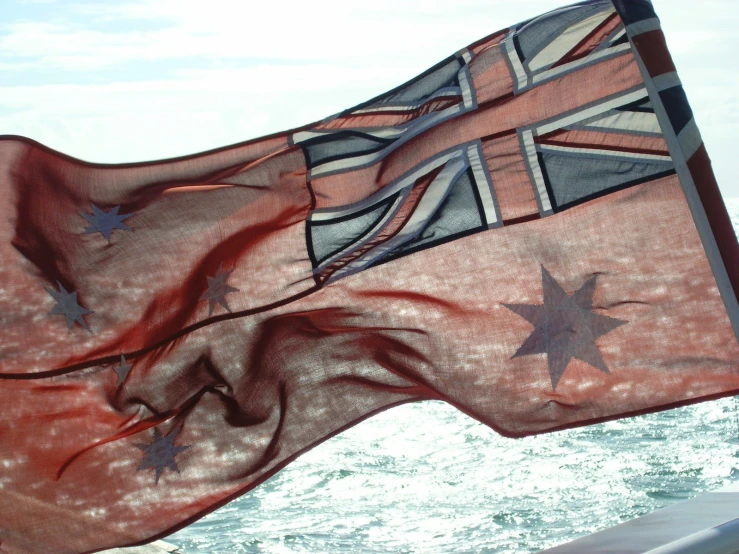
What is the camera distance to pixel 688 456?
22891mm

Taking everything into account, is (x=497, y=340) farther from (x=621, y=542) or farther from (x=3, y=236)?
(x=3, y=236)

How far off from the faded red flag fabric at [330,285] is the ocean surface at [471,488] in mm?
13663

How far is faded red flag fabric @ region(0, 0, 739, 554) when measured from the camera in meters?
3.30

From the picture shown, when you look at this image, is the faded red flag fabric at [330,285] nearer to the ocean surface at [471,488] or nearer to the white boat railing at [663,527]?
the white boat railing at [663,527]

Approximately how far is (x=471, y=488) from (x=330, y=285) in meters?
18.5

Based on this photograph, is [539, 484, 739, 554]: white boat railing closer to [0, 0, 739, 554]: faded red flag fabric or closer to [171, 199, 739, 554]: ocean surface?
[0, 0, 739, 554]: faded red flag fabric

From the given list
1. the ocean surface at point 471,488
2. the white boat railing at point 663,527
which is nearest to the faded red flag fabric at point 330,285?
the white boat railing at point 663,527

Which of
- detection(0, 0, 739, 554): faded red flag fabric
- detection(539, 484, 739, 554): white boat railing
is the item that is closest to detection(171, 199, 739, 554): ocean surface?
detection(0, 0, 739, 554): faded red flag fabric

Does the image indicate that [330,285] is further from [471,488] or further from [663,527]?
[471,488]

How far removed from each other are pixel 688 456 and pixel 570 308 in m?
21.5

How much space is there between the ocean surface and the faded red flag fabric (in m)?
13.7

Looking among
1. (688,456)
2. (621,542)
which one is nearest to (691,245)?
(621,542)

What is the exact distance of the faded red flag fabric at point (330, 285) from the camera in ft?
10.8

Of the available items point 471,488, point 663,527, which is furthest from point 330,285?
point 471,488
